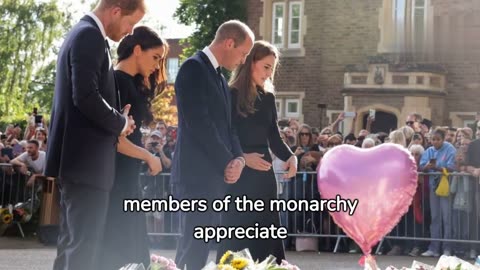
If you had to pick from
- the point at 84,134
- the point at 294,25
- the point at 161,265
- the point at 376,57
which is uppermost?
the point at 294,25

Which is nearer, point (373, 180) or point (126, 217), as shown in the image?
point (126, 217)

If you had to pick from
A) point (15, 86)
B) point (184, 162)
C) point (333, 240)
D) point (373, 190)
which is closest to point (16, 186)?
point (333, 240)

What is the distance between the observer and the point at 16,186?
16594 mm

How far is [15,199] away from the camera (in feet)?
54.5

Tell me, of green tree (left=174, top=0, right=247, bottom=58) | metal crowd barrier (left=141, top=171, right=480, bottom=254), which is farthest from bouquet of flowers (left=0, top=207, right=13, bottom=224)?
green tree (left=174, top=0, right=247, bottom=58)

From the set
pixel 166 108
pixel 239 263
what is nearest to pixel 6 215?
pixel 239 263

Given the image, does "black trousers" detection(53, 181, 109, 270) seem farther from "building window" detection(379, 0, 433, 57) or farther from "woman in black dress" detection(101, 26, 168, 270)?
"building window" detection(379, 0, 433, 57)

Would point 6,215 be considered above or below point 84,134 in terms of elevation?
below

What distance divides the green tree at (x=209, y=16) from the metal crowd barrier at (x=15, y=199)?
1880cm

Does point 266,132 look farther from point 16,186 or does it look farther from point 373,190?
point 16,186

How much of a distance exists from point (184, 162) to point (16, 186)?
405 inches

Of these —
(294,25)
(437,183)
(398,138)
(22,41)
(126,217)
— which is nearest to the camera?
(126,217)

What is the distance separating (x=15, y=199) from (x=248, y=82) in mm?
9914

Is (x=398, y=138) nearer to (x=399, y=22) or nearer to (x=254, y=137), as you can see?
(x=254, y=137)
